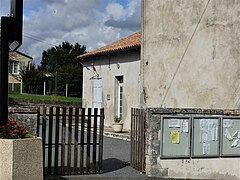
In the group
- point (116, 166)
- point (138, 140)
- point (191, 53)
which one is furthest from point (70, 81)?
point (138, 140)

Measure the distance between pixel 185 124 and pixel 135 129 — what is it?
1.33 metres

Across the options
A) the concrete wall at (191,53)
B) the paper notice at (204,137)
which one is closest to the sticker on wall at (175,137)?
the paper notice at (204,137)

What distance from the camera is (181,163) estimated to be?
419 inches

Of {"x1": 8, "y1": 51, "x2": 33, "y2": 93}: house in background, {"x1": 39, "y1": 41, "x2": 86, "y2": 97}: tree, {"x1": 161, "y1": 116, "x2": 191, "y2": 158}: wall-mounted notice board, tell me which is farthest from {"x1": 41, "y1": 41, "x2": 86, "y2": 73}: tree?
{"x1": 161, "y1": 116, "x2": 191, "y2": 158}: wall-mounted notice board

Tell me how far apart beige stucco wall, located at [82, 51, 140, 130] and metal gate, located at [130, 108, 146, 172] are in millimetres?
8864

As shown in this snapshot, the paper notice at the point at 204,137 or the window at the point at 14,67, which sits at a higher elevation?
the window at the point at 14,67

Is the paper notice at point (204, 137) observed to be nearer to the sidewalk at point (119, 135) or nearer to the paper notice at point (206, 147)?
the paper notice at point (206, 147)

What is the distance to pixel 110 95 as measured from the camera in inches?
930

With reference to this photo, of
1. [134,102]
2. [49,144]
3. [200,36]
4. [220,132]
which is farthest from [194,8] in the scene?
[134,102]

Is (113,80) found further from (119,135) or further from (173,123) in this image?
(173,123)

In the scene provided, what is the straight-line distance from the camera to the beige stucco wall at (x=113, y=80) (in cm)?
2089

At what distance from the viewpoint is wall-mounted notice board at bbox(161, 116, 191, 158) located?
10492 millimetres

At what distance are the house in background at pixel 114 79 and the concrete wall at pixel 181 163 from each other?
956 cm

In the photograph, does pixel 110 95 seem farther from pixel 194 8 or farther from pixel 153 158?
pixel 153 158
